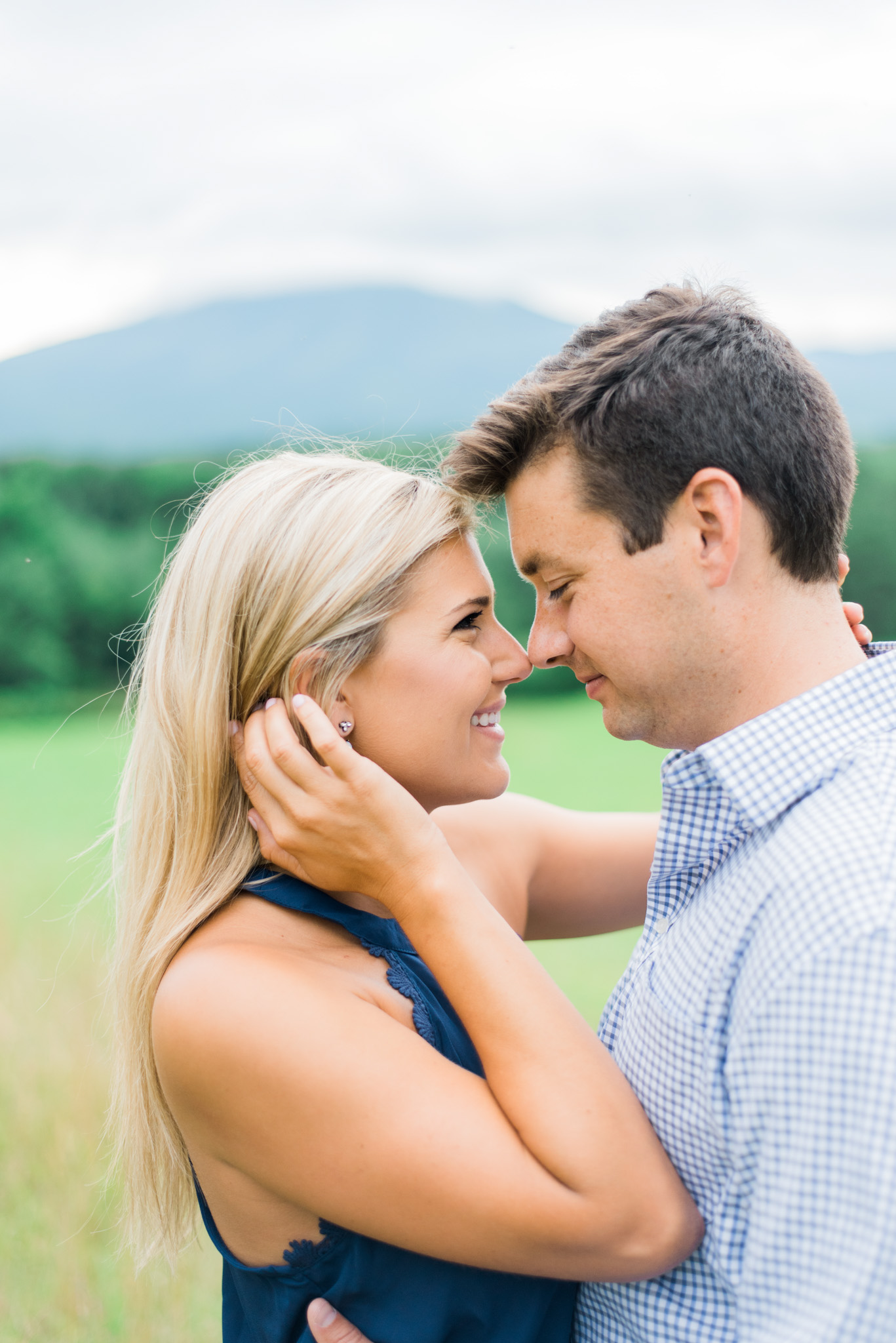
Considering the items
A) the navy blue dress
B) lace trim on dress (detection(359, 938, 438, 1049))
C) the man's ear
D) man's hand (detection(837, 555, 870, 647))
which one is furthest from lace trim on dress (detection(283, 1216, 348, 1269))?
man's hand (detection(837, 555, 870, 647))

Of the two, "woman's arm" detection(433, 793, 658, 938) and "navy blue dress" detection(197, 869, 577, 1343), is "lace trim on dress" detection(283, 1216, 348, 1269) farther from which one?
"woman's arm" detection(433, 793, 658, 938)

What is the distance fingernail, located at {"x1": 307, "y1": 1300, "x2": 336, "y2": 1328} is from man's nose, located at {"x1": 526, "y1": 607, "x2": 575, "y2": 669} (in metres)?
1.28

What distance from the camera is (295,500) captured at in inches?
85.2

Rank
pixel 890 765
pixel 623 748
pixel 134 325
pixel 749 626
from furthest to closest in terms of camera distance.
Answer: pixel 134 325 → pixel 623 748 → pixel 749 626 → pixel 890 765

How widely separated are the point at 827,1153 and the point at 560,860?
1.53 meters

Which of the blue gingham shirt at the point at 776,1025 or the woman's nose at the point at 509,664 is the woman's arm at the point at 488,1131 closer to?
Result: the blue gingham shirt at the point at 776,1025

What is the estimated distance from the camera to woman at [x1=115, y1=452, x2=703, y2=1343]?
1523mm

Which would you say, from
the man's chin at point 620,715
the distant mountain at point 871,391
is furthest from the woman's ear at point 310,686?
the distant mountain at point 871,391

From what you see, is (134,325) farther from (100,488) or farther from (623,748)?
(623,748)

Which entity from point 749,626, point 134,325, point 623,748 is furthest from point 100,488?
point 749,626

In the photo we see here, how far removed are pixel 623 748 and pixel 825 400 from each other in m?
9.96

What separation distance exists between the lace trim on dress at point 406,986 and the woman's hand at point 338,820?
23 centimetres

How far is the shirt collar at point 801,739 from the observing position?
63.3 inches

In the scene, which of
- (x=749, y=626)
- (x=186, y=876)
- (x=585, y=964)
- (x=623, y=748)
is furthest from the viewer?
(x=623, y=748)
